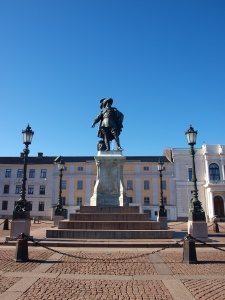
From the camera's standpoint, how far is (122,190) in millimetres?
18281

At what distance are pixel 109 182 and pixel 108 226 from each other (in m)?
4.40

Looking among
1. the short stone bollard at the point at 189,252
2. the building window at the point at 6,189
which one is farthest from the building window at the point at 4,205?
the short stone bollard at the point at 189,252

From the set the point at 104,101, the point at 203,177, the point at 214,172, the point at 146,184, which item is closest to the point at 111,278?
the point at 104,101

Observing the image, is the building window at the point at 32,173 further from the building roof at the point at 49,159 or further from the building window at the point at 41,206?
the building window at the point at 41,206

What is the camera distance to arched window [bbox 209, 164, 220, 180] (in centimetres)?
5756

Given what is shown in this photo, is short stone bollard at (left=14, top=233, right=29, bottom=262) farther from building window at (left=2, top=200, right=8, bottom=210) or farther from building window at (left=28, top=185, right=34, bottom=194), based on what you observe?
building window at (left=2, top=200, right=8, bottom=210)

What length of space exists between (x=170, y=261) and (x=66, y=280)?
3881 millimetres

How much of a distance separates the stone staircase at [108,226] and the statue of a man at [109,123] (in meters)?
4.94

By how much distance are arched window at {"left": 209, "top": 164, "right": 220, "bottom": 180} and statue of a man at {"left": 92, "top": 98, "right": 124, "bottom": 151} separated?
138ft

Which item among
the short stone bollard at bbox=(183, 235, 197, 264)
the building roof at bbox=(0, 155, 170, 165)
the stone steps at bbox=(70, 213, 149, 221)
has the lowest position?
the short stone bollard at bbox=(183, 235, 197, 264)

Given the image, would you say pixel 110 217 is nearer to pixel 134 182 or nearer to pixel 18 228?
pixel 18 228

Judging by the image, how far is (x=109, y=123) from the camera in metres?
20.4

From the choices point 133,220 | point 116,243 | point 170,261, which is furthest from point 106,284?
point 133,220

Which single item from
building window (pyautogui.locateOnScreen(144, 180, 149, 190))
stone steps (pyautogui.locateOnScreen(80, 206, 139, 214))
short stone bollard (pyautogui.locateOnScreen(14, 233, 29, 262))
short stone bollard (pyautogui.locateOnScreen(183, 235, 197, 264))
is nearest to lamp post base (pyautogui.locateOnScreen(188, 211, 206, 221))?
stone steps (pyautogui.locateOnScreen(80, 206, 139, 214))
